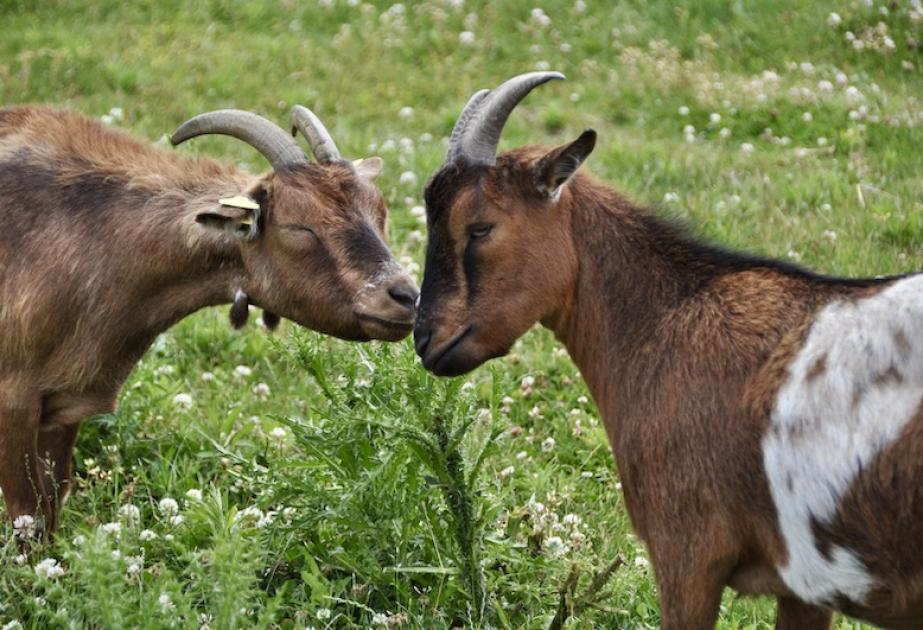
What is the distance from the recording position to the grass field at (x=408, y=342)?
5.30 m

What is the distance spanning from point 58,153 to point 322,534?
2033 mm

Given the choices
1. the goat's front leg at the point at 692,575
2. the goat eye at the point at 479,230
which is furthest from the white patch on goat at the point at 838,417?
the goat eye at the point at 479,230

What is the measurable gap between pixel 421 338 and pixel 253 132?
156 cm

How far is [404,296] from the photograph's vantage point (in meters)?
5.62

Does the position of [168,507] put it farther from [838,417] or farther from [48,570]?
[838,417]

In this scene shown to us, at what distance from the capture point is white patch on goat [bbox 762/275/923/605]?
414 centimetres

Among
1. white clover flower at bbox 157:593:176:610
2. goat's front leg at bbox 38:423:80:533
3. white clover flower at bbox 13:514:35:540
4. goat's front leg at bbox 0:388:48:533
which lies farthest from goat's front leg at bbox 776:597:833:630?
goat's front leg at bbox 38:423:80:533

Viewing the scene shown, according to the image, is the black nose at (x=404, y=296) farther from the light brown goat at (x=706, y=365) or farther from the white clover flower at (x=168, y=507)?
the white clover flower at (x=168, y=507)

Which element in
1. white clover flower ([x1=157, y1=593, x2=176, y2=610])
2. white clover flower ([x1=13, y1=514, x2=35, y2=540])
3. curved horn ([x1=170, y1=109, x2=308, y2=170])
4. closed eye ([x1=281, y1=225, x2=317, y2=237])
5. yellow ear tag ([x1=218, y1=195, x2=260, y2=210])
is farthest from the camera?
curved horn ([x1=170, y1=109, x2=308, y2=170])

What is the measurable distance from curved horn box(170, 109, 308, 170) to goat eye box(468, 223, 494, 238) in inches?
52.5

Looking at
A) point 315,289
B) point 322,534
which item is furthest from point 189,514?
point 315,289

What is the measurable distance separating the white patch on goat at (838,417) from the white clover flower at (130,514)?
267 centimetres

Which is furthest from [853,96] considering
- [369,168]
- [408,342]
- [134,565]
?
[134,565]

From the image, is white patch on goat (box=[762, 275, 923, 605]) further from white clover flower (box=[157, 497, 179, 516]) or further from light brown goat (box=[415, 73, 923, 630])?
white clover flower (box=[157, 497, 179, 516])
